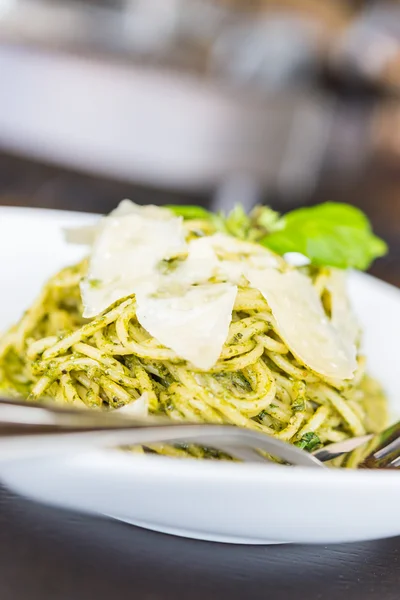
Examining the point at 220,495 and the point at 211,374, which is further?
the point at 211,374

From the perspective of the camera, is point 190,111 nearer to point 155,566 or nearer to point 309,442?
point 309,442

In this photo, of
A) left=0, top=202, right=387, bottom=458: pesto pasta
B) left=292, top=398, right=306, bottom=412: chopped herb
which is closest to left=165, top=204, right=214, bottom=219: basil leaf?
left=0, top=202, right=387, bottom=458: pesto pasta

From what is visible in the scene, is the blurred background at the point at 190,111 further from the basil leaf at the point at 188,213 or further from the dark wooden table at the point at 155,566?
the dark wooden table at the point at 155,566

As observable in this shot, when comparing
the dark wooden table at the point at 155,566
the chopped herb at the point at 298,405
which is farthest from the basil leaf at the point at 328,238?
the dark wooden table at the point at 155,566

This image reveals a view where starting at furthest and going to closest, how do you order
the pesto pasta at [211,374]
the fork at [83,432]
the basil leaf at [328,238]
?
the basil leaf at [328,238]
the pesto pasta at [211,374]
the fork at [83,432]

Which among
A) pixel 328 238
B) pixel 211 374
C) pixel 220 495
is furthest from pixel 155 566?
pixel 328 238

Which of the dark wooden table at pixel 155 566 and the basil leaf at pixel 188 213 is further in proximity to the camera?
the basil leaf at pixel 188 213

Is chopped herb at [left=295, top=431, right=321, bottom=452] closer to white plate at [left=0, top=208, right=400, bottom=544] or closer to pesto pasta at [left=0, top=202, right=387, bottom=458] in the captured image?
pesto pasta at [left=0, top=202, right=387, bottom=458]
